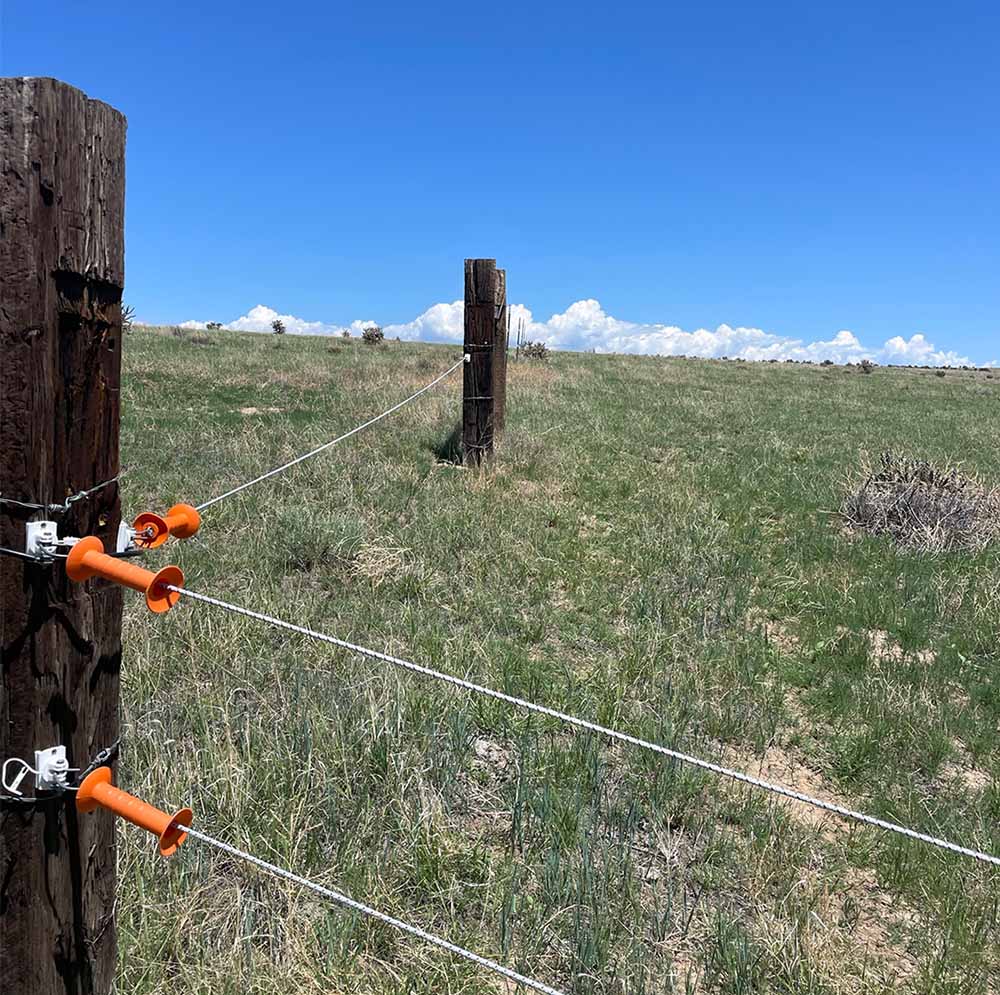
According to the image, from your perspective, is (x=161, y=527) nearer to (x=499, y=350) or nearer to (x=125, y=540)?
(x=125, y=540)

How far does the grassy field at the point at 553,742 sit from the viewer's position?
7.07 feet

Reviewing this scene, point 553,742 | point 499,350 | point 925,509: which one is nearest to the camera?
point 553,742

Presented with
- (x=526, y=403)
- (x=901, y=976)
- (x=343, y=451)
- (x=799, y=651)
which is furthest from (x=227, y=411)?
(x=901, y=976)

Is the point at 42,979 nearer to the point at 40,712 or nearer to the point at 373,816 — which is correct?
the point at 40,712

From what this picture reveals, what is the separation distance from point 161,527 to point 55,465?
233 millimetres

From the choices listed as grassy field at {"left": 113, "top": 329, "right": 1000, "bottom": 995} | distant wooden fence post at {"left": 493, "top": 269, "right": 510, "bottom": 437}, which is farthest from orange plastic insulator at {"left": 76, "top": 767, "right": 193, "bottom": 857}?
distant wooden fence post at {"left": 493, "top": 269, "right": 510, "bottom": 437}

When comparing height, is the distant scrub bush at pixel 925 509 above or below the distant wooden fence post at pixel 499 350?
below

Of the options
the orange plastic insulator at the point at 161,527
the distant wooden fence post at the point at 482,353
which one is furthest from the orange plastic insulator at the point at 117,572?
the distant wooden fence post at the point at 482,353

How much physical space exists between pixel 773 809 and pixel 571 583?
240 centimetres

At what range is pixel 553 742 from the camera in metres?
3.10

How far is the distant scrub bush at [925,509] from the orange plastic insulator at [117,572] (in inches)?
252

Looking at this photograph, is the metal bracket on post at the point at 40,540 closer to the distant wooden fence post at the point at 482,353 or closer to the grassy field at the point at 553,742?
the grassy field at the point at 553,742

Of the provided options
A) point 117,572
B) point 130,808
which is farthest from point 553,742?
point 117,572

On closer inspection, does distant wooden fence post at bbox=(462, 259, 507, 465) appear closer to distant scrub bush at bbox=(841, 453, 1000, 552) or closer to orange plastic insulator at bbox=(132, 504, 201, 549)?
distant scrub bush at bbox=(841, 453, 1000, 552)
